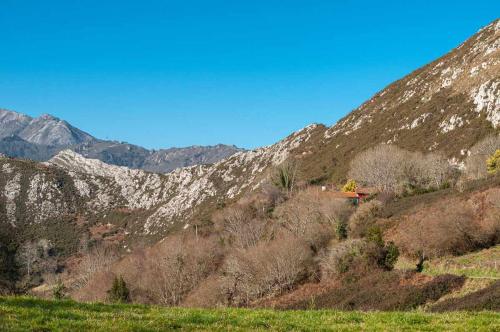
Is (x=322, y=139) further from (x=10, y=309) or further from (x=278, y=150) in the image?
(x=10, y=309)

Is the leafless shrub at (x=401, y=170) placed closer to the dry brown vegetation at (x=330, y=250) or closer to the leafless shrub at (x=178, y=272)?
the dry brown vegetation at (x=330, y=250)

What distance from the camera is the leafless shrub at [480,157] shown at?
79.2 metres

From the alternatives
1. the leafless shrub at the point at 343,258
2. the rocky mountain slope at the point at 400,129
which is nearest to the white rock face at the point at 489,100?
the rocky mountain slope at the point at 400,129

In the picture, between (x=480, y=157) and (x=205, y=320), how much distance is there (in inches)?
3220

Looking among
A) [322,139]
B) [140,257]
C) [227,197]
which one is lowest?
[140,257]

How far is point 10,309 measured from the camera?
1219 cm

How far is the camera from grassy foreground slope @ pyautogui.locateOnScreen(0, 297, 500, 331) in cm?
1095

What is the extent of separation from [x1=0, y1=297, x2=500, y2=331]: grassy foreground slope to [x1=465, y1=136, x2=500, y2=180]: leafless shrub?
7130 centimetres

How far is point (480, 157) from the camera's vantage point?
273ft

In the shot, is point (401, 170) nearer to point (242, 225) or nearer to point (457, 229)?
point (242, 225)

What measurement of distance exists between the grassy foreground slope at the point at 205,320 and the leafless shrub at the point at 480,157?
71.3 meters

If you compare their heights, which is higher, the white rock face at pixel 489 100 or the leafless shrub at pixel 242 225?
the white rock face at pixel 489 100

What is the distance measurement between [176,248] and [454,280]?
2012 inches

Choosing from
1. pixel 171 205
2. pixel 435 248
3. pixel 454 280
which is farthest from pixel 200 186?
pixel 454 280
